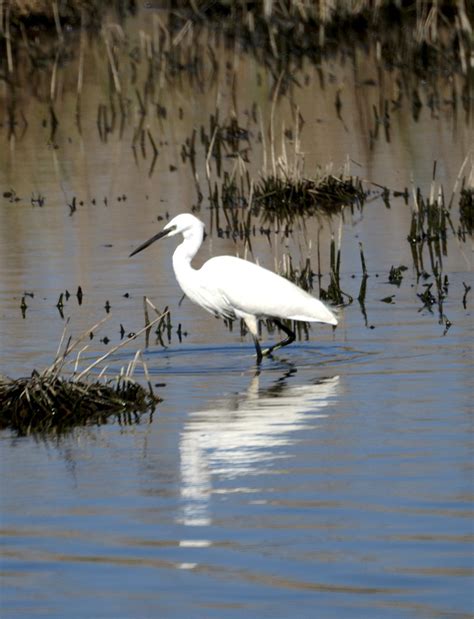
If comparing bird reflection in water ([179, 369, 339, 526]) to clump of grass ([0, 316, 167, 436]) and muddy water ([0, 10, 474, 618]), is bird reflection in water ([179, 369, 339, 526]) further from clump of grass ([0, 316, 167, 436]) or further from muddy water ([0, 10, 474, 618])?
clump of grass ([0, 316, 167, 436])

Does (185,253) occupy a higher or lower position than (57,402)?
higher

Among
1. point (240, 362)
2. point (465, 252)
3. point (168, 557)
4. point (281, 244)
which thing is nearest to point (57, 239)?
point (281, 244)

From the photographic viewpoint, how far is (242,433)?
815 centimetres

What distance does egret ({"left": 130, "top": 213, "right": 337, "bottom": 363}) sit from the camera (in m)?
10.6

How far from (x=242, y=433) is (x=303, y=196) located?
28.0ft

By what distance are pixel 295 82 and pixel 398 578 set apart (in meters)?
20.6

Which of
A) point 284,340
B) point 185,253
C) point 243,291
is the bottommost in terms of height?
point 284,340

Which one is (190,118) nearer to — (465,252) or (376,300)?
(465,252)

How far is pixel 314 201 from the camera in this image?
54.2ft

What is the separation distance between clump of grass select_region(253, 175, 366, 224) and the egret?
5368 mm

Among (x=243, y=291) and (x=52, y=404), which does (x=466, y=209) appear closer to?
(x=243, y=291)

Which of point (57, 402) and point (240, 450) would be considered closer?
point (240, 450)

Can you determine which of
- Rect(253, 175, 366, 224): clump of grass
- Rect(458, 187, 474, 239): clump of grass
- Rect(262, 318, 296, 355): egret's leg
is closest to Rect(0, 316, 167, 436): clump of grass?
Rect(262, 318, 296, 355): egret's leg

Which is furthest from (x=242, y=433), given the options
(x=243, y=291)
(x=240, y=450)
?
(x=243, y=291)
